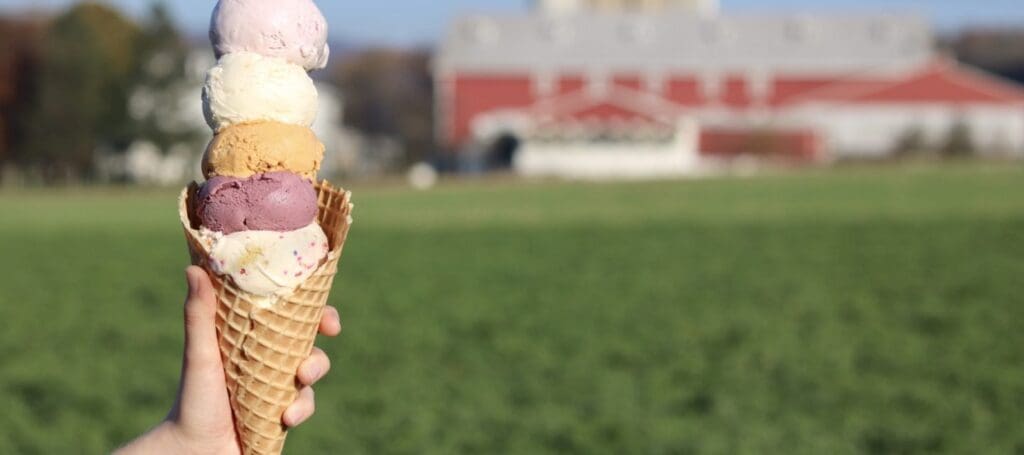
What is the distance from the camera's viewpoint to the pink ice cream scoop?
2551mm

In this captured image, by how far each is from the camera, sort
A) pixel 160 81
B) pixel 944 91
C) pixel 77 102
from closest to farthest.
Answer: pixel 77 102
pixel 160 81
pixel 944 91

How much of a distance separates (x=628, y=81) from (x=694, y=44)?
3992mm

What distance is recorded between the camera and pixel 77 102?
209ft

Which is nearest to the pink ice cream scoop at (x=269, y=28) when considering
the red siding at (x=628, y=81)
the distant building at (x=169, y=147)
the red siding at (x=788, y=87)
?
the distant building at (x=169, y=147)

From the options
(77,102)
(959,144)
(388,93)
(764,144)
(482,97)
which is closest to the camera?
(77,102)

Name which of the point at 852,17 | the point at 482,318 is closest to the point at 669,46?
the point at 852,17

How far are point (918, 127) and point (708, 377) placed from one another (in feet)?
210

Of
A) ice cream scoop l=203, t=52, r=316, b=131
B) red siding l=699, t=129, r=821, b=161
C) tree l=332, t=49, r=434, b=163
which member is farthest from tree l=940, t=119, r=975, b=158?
ice cream scoop l=203, t=52, r=316, b=131

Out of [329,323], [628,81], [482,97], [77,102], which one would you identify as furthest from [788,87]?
[329,323]

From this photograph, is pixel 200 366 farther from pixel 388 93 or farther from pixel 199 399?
pixel 388 93

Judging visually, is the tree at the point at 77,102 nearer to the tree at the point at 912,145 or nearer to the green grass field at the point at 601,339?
the green grass field at the point at 601,339

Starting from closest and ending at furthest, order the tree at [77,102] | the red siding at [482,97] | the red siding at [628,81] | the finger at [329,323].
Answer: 1. the finger at [329,323]
2. the tree at [77,102]
3. the red siding at [482,97]
4. the red siding at [628,81]

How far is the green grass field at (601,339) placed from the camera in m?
9.96

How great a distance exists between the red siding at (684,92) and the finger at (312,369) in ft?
253
